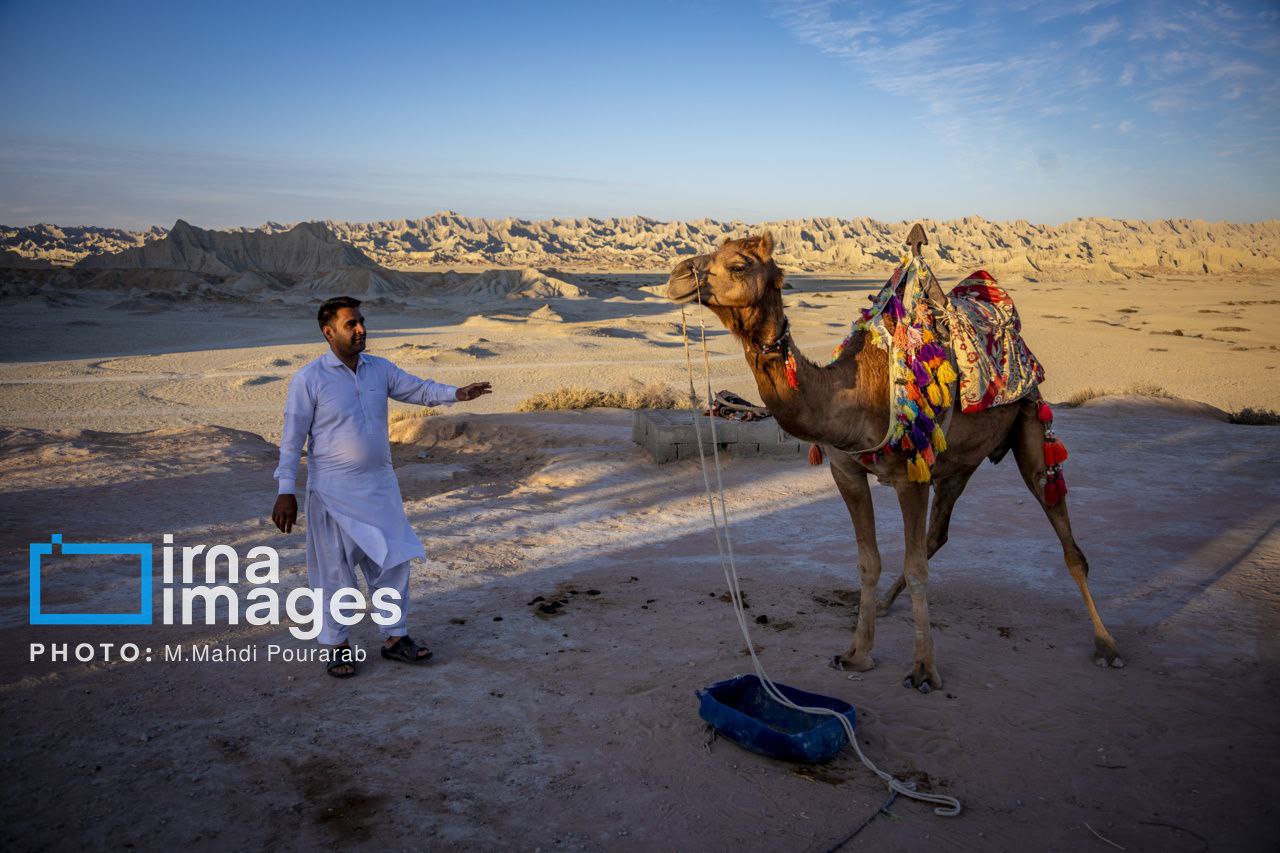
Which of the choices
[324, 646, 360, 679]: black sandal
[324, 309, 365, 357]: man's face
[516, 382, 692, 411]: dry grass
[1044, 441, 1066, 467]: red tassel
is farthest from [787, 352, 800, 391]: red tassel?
[516, 382, 692, 411]: dry grass

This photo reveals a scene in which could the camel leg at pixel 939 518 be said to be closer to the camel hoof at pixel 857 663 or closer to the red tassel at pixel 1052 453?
the red tassel at pixel 1052 453

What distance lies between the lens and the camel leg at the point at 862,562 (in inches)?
197

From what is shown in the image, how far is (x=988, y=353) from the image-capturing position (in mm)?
5199

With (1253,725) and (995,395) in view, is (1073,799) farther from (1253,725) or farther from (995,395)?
(995,395)

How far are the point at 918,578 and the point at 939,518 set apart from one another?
1.19 metres

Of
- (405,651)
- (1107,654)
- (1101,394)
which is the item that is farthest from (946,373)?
(1101,394)

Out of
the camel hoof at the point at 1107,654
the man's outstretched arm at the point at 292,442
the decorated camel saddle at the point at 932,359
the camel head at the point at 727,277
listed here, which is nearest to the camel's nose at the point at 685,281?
the camel head at the point at 727,277

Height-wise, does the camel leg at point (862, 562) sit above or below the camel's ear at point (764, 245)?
below

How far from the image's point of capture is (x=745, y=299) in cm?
403

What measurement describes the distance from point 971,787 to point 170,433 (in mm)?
11474

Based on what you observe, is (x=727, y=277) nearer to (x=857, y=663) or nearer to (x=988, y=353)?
(x=988, y=353)

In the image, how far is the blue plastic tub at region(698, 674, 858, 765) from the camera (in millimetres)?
3916

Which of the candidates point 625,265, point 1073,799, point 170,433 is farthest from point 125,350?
point 625,265

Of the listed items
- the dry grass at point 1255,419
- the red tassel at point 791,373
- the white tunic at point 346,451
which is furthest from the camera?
the dry grass at point 1255,419
